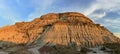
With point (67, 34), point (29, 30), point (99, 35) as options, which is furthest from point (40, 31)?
point (99, 35)

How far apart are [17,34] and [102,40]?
36.7 metres

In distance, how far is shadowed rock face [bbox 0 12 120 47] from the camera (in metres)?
108

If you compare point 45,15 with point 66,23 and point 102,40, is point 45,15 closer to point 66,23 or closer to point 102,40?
point 66,23

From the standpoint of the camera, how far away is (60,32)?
112m

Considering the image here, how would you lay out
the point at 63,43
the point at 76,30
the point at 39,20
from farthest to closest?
the point at 39,20
the point at 76,30
the point at 63,43

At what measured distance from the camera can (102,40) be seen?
111 meters

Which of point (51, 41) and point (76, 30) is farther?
point (76, 30)

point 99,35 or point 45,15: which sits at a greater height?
point 45,15

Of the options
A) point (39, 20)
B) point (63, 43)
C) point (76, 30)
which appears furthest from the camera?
point (39, 20)

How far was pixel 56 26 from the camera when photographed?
113 metres

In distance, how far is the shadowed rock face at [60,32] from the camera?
353ft

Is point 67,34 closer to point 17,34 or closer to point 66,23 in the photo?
point 66,23

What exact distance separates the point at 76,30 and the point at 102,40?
37.5ft

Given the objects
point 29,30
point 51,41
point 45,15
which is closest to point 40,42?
point 51,41
